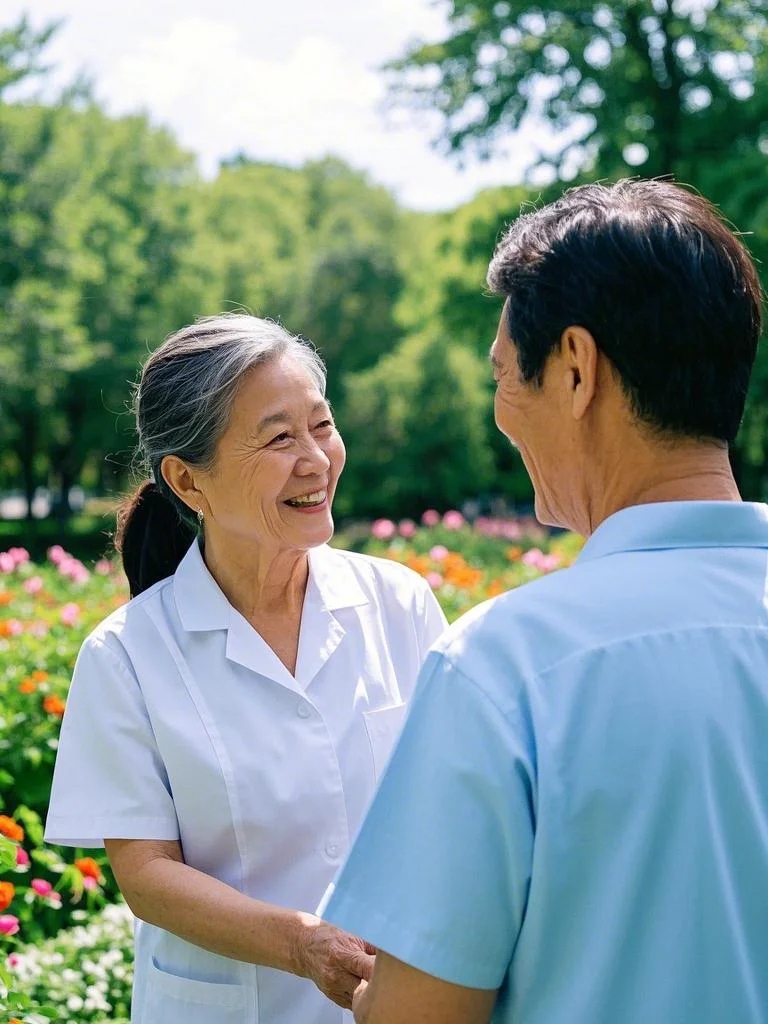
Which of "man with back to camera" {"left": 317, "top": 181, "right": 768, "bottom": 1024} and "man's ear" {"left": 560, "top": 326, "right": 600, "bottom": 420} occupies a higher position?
"man's ear" {"left": 560, "top": 326, "right": 600, "bottom": 420}

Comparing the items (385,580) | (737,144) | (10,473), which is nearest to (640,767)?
(385,580)

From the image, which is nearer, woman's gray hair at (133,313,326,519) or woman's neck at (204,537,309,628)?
woman's gray hair at (133,313,326,519)

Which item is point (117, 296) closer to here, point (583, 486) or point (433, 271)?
point (433, 271)

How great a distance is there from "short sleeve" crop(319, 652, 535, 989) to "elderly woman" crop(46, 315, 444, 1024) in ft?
2.20

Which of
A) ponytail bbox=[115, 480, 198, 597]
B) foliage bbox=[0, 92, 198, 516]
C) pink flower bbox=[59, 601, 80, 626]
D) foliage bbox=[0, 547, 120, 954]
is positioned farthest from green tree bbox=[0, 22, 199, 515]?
ponytail bbox=[115, 480, 198, 597]

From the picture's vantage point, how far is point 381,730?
2.26 m

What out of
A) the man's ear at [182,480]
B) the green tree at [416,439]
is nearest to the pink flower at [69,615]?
the man's ear at [182,480]

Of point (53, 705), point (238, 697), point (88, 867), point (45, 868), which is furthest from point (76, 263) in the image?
point (238, 697)

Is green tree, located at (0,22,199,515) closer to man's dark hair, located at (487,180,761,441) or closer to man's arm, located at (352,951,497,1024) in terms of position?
man's dark hair, located at (487,180,761,441)

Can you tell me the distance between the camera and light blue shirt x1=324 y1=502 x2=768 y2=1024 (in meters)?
1.14

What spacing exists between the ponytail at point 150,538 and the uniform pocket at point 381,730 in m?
0.61

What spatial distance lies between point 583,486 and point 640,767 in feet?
1.21

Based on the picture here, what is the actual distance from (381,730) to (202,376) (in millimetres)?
790

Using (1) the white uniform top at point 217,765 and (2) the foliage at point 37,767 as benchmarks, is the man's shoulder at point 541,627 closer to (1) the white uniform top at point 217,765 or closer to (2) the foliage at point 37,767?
(1) the white uniform top at point 217,765
